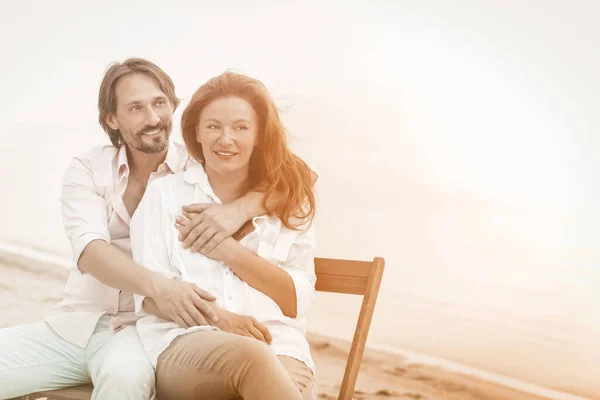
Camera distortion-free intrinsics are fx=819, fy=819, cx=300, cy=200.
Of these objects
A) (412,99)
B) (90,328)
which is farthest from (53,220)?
(412,99)

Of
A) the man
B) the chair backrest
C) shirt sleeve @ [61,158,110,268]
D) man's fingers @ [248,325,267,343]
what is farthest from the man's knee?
the chair backrest

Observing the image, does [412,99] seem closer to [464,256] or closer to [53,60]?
[464,256]

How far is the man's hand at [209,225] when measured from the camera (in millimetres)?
1944

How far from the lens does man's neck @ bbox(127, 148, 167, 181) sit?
227cm

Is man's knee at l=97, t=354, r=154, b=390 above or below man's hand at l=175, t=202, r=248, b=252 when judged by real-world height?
below

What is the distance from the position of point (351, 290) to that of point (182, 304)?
0.46 metres

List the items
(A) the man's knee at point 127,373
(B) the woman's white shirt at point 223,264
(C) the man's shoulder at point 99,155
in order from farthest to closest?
1. (C) the man's shoulder at point 99,155
2. (B) the woman's white shirt at point 223,264
3. (A) the man's knee at point 127,373

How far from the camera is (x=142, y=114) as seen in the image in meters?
2.27

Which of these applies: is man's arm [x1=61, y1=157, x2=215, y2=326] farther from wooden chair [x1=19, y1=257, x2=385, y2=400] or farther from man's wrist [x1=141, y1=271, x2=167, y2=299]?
wooden chair [x1=19, y1=257, x2=385, y2=400]

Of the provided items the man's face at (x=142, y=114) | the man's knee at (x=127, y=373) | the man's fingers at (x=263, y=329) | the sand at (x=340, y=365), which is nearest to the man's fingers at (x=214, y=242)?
the man's fingers at (x=263, y=329)

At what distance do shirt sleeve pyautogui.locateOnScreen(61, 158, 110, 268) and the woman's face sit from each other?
31cm

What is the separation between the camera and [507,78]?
8.98 feet

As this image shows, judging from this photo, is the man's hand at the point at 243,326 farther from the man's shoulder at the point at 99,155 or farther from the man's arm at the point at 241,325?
the man's shoulder at the point at 99,155

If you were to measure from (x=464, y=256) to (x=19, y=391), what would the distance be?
59.2 inches
